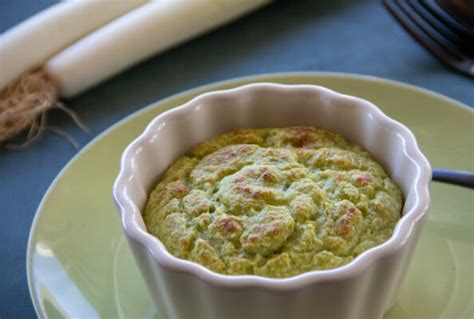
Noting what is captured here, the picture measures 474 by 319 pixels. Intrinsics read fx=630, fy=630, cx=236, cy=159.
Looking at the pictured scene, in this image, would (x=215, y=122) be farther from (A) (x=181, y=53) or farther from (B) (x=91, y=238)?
(A) (x=181, y=53)

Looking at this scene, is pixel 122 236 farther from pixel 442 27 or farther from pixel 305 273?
pixel 442 27

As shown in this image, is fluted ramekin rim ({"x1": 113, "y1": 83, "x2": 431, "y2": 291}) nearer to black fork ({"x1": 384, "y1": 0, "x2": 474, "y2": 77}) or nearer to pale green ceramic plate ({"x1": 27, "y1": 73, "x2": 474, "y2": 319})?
pale green ceramic plate ({"x1": 27, "y1": 73, "x2": 474, "y2": 319})

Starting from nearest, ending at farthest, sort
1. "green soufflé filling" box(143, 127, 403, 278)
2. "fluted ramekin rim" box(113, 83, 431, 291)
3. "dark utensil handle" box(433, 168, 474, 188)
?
"fluted ramekin rim" box(113, 83, 431, 291) → "green soufflé filling" box(143, 127, 403, 278) → "dark utensil handle" box(433, 168, 474, 188)

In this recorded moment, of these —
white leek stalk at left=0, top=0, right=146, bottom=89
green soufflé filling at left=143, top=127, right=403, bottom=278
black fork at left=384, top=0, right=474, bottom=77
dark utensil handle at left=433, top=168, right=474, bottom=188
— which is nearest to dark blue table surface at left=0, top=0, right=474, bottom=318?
black fork at left=384, top=0, right=474, bottom=77

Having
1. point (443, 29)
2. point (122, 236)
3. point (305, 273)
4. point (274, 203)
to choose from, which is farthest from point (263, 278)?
point (443, 29)

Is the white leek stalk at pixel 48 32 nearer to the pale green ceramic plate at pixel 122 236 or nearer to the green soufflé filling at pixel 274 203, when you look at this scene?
the pale green ceramic plate at pixel 122 236

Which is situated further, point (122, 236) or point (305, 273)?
point (122, 236)
